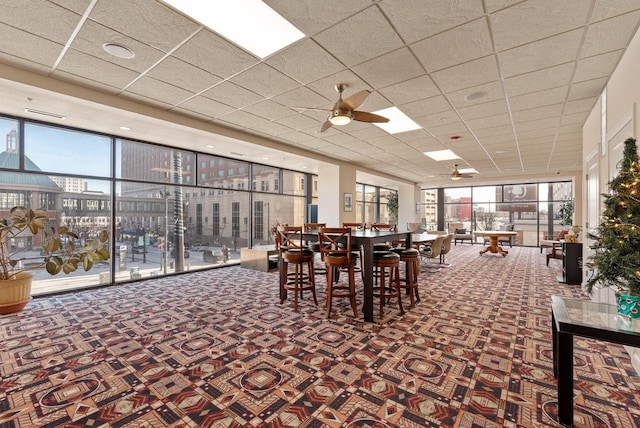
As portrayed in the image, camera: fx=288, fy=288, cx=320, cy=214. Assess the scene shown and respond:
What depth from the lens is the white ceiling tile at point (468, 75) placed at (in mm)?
3320

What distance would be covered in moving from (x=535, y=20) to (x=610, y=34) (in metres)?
0.86

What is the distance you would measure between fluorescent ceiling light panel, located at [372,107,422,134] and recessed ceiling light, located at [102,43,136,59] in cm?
346

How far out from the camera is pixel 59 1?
7.71 feet

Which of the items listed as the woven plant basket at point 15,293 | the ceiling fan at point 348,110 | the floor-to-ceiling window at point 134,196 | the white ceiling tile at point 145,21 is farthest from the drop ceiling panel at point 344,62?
the woven plant basket at point 15,293

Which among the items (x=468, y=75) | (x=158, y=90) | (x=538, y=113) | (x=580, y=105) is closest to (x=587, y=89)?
(x=580, y=105)

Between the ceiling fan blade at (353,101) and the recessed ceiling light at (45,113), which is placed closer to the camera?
the ceiling fan blade at (353,101)

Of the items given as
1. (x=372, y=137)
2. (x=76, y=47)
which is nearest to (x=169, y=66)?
(x=76, y=47)

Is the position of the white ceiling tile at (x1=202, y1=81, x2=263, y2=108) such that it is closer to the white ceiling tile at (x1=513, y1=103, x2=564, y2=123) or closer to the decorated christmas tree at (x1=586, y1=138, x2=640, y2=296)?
the decorated christmas tree at (x1=586, y1=138, x2=640, y2=296)

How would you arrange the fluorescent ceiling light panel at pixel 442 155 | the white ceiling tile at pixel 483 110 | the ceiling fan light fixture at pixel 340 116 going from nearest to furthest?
1. the ceiling fan light fixture at pixel 340 116
2. the white ceiling tile at pixel 483 110
3. the fluorescent ceiling light panel at pixel 442 155

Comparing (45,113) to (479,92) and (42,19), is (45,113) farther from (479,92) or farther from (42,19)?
(479,92)

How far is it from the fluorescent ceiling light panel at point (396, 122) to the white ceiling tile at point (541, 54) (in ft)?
5.48

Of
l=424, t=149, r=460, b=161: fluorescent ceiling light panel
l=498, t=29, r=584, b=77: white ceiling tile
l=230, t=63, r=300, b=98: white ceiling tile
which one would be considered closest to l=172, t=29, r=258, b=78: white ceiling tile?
l=230, t=63, r=300, b=98: white ceiling tile

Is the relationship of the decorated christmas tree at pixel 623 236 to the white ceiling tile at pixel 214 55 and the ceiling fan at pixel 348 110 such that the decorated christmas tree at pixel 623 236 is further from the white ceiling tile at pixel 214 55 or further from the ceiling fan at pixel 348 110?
the white ceiling tile at pixel 214 55

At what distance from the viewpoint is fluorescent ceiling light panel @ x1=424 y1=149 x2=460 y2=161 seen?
25.4 feet
